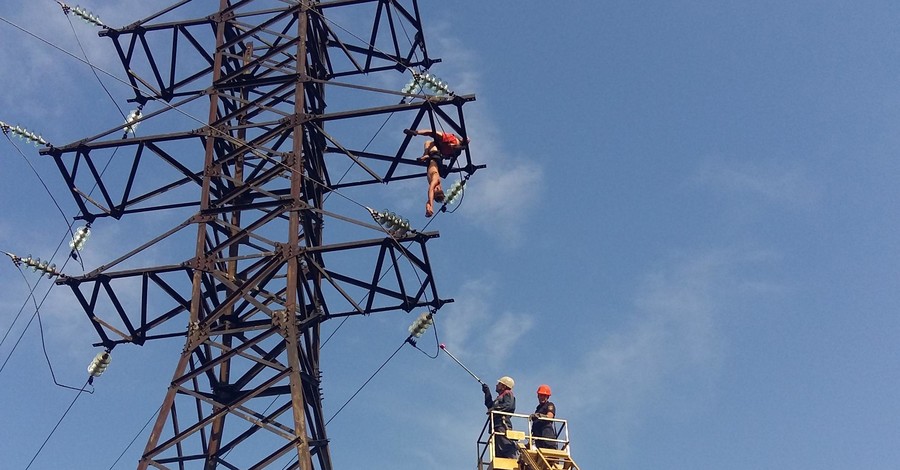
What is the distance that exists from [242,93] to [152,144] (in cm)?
280

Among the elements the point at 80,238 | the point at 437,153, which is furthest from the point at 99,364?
the point at 437,153

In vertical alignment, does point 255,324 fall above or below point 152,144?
below

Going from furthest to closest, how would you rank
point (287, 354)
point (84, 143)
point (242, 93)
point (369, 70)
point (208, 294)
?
point (369, 70) → point (242, 93) → point (84, 143) → point (208, 294) → point (287, 354)

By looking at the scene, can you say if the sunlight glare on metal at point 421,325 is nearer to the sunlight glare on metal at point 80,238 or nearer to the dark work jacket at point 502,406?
the dark work jacket at point 502,406


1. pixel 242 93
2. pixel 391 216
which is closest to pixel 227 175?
pixel 242 93

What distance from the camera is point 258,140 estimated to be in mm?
23969

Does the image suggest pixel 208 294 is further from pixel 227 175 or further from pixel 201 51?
pixel 201 51

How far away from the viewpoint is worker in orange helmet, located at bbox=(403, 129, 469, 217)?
23.5 meters

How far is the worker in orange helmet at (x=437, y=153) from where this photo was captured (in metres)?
23.5

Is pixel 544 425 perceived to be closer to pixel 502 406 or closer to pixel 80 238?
pixel 502 406

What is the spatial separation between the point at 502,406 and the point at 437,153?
223 inches

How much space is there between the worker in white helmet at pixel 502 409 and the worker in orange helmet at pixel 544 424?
50 centimetres

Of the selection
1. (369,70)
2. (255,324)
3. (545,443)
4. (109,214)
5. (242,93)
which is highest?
(369,70)

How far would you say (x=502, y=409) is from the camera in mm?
22078
